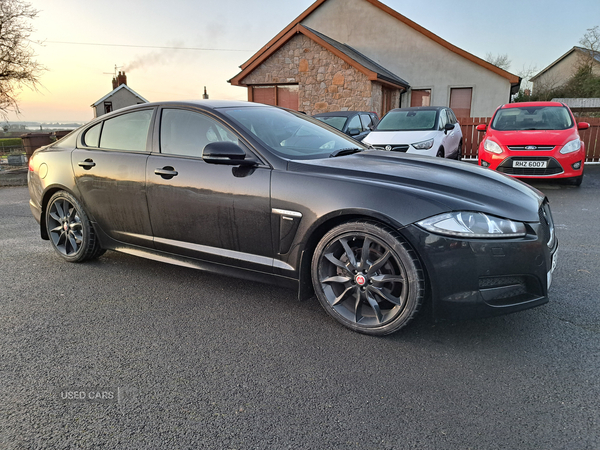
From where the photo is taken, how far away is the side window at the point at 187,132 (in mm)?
3568

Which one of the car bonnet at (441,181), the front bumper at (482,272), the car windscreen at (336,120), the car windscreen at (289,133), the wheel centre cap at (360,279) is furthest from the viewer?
the car windscreen at (336,120)

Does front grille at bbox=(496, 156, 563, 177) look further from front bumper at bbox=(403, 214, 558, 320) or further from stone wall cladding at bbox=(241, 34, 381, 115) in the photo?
stone wall cladding at bbox=(241, 34, 381, 115)

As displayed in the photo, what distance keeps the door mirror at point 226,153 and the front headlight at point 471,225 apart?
1332 millimetres

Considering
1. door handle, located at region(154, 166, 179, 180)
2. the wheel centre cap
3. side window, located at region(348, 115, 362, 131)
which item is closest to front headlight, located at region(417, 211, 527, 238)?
the wheel centre cap

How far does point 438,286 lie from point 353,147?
1.70 metres

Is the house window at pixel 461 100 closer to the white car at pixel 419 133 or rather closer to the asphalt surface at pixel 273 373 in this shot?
the white car at pixel 419 133

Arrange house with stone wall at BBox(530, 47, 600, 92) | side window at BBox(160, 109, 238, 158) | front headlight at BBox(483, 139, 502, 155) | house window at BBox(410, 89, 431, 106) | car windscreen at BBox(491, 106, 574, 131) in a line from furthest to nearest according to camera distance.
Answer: house with stone wall at BBox(530, 47, 600, 92)
house window at BBox(410, 89, 431, 106)
car windscreen at BBox(491, 106, 574, 131)
front headlight at BBox(483, 139, 502, 155)
side window at BBox(160, 109, 238, 158)

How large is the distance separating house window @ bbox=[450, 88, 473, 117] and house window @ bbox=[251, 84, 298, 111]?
25.9ft

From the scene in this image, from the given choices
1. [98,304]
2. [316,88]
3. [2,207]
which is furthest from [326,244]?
[316,88]

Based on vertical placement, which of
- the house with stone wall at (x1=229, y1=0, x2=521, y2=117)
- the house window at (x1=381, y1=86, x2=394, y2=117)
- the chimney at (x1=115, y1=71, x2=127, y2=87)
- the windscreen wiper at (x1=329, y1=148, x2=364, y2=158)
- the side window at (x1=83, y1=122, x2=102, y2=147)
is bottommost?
the windscreen wiper at (x1=329, y1=148, x2=364, y2=158)

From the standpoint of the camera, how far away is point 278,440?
78.4 inches

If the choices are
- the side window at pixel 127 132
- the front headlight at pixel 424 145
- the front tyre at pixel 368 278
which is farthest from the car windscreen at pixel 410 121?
the front tyre at pixel 368 278

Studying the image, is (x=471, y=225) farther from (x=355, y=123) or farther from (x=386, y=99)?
(x=386, y=99)

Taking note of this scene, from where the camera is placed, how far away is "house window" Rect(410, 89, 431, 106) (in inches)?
860
